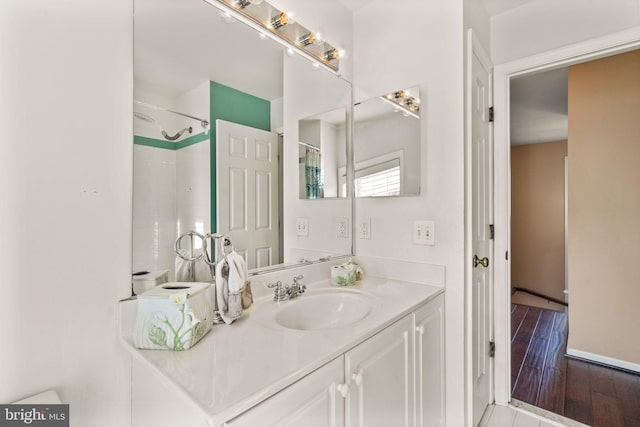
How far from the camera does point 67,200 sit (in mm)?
811

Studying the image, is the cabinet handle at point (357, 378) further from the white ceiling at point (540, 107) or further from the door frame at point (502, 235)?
the white ceiling at point (540, 107)

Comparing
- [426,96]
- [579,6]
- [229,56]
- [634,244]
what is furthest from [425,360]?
[634,244]


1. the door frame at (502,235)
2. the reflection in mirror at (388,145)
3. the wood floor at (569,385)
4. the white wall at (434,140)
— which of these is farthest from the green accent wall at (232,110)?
the wood floor at (569,385)

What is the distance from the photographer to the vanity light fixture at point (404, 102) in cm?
159

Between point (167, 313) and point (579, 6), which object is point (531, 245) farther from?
point (167, 313)

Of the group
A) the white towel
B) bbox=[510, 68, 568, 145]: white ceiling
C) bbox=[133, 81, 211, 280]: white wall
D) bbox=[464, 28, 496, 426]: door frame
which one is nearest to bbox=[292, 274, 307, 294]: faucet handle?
the white towel

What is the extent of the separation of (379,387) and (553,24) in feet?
6.64

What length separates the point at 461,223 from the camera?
A: 4.76ft

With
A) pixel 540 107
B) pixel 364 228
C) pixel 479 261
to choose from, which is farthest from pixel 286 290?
pixel 540 107

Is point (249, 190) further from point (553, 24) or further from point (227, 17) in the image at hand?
point (553, 24)

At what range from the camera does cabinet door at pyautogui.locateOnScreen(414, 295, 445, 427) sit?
4.14 ft

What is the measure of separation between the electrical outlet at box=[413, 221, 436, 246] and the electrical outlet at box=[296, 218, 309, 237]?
0.57 metres

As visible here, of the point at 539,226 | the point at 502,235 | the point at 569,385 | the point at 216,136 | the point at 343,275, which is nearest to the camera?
the point at 216,136

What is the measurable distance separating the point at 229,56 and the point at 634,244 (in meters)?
3.01
